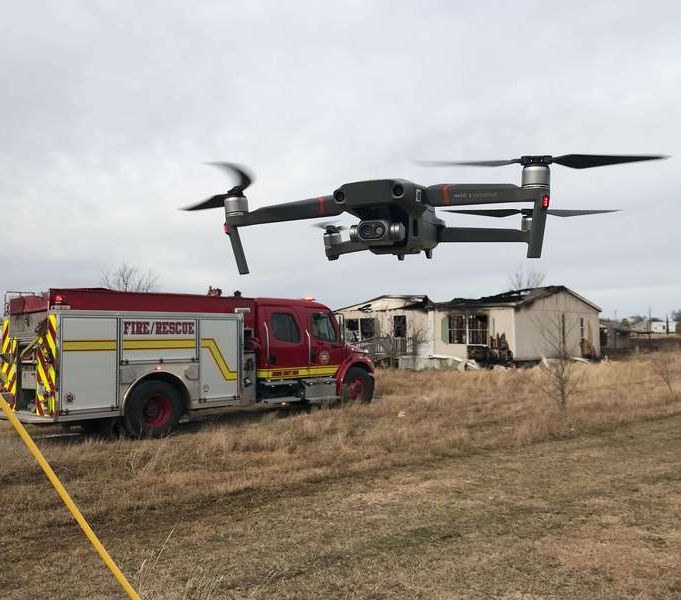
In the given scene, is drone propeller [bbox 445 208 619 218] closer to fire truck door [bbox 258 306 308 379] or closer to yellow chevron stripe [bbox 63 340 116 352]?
yellow chevron stripe [bbox 63 340 116 352]

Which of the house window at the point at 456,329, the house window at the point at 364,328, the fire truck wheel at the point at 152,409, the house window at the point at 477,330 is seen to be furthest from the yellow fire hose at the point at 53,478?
the house window at the point at 364,328

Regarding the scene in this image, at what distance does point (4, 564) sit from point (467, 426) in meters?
8.18

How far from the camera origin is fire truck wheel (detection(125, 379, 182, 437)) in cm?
1059

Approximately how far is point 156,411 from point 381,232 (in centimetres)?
955

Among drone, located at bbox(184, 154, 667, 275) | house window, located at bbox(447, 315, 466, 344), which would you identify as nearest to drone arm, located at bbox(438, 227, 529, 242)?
drone, located at bbox(184, 154, 667, 275)

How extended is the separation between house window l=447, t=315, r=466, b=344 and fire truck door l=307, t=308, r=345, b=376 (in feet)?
50.4

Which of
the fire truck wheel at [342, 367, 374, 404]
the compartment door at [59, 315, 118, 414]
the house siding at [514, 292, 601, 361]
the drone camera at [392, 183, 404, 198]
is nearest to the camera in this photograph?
the drone camera at [392, 183, 404, 198]

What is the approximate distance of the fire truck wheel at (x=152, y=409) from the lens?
10594 millimetres

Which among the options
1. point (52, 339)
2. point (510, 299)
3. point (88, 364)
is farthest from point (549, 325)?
point (52, 339)

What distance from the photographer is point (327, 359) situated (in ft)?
46.2

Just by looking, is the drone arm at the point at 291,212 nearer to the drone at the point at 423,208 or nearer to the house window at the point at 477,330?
the drone at the point at 423,208

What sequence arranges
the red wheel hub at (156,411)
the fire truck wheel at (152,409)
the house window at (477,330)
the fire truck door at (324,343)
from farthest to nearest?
the house window at (477,330), the fire truck door at (324,343), the red wheel hub at (156,411), the fire truck wheel at (152,409)

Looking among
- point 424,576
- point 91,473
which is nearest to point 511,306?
point 91,473

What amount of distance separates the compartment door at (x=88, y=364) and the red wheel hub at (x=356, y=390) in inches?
222
